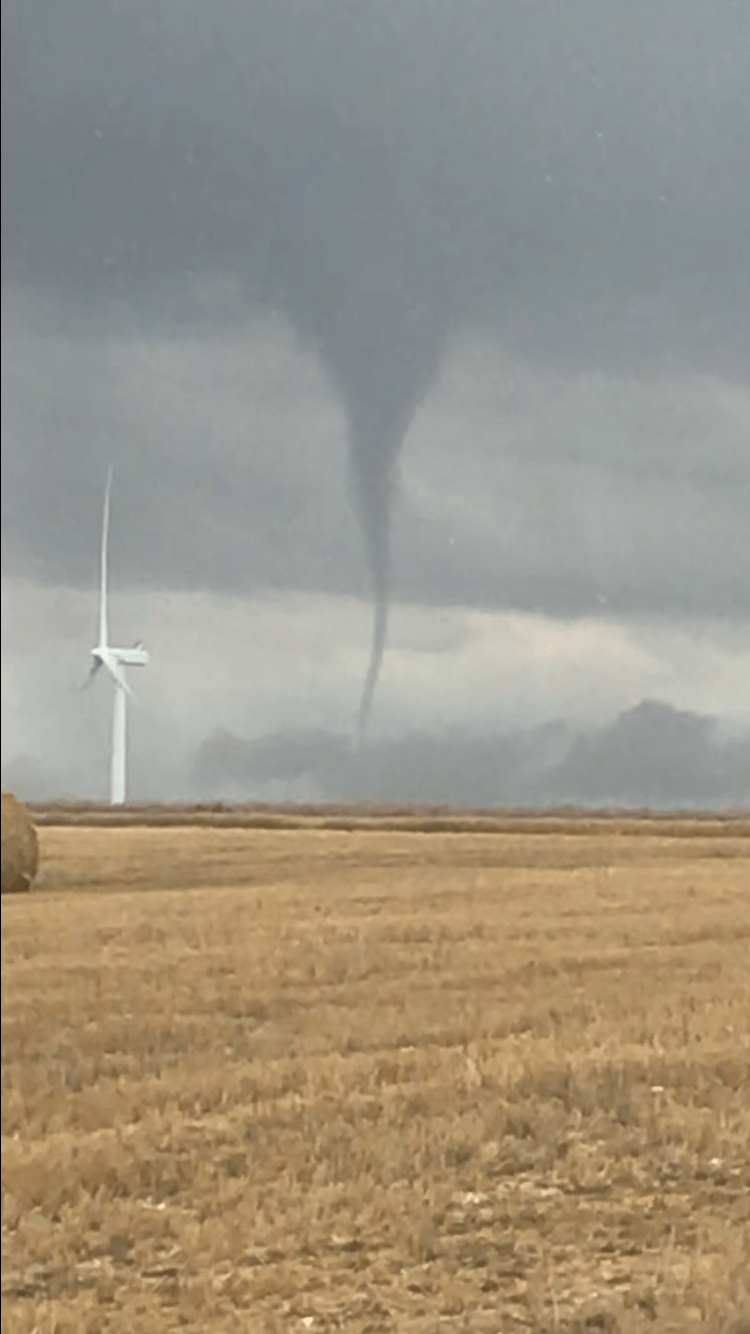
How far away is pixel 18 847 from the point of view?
423 cm

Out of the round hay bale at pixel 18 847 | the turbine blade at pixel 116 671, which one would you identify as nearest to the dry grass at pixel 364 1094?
the round hay bale at pixel 18 847

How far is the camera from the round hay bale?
111 inches

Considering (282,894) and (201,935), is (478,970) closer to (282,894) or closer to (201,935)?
(282,894)

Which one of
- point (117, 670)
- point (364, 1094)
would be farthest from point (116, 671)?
point (364, 1094)

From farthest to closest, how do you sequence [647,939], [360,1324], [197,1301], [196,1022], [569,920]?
1. [647,939]
2. [569,920]
3. [360,1324]
4. [197,1301]
5. [196,1022]

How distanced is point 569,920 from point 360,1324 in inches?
58.4

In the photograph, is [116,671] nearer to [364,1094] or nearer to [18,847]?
[18,847]

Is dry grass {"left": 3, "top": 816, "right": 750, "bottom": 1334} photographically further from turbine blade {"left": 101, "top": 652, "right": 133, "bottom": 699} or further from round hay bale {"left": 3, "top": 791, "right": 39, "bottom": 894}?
turbine blade {"left": 101, "top": 652, "right": 133, "bottom": 699}

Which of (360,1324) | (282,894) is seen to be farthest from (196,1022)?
(360,1324)

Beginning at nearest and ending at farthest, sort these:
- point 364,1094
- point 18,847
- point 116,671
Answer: point 116,671, point 364,1094, point 18,847

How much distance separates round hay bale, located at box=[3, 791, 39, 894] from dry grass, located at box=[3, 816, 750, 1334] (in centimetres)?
8

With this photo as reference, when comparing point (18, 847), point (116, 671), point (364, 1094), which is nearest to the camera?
point (116, 671)

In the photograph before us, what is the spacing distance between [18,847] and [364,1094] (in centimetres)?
123

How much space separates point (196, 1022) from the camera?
3.04 m
